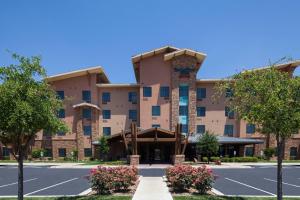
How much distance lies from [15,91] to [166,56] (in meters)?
41.5

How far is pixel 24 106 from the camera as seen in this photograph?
998 centimetres

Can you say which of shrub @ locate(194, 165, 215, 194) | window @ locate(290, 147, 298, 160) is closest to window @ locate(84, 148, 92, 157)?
window @ locate(290, 147, 298, 160)

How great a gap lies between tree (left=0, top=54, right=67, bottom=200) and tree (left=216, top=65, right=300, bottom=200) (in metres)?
5.99

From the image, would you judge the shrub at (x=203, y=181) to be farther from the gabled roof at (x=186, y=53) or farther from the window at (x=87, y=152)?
the window at (x=87, y=152)

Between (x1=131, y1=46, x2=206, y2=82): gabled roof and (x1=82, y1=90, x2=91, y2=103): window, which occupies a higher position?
(x1=131, y1=46, x2=206, y2=82): gabled roof

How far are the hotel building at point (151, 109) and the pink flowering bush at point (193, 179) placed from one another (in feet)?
117

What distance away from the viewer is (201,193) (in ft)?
47.3

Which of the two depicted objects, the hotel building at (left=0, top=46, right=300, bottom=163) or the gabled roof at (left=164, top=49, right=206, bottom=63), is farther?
the hotel building at (left=0, top=46, right=300, bottom=163)

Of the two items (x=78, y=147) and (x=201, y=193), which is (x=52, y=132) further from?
(x=78, y=147)

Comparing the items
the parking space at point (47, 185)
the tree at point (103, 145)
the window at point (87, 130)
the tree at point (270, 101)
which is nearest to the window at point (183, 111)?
the tree at point (103, 145)

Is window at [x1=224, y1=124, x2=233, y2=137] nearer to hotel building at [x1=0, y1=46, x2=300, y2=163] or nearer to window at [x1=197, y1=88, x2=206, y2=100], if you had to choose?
hotel building at [x1=0, y1=46, x2=300, y2=163]

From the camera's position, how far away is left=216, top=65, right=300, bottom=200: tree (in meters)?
10.4

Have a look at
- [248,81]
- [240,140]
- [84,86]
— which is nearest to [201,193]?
[248,81]

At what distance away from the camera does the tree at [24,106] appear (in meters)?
10.1
